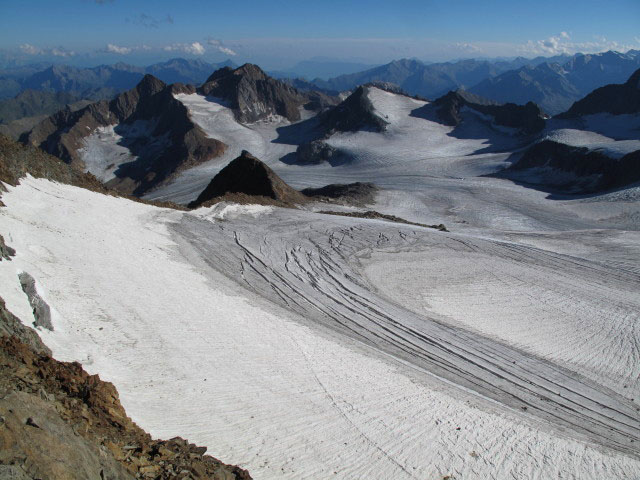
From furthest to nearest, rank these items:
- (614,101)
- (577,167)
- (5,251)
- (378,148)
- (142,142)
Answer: (142,142) < (614,101) < (378,148) < (577,167) < (5,251)

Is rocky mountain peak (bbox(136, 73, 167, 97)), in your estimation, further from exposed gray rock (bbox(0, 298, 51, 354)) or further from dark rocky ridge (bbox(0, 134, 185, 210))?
exposed gray rock (bbox(0, 298, 51, 354))

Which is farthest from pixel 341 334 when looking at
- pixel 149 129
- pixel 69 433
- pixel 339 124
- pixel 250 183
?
pixel 149 129

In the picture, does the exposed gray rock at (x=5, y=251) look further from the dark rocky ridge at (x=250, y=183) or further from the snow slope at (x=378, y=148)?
the snow slope at (x=378, y=148)

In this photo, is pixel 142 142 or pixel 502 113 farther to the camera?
pixel 142 142

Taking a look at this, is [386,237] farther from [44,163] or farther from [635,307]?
[44,163]


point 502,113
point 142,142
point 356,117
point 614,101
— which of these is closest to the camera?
point 614,101

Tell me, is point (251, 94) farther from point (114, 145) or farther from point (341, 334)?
point (341, 334)

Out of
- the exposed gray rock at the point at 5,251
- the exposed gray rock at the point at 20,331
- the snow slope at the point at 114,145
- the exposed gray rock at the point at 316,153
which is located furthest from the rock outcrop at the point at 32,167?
the snow slope at the point at 114,145

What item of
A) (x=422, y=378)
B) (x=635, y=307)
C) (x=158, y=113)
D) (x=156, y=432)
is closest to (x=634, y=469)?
(x=422, y=378)
